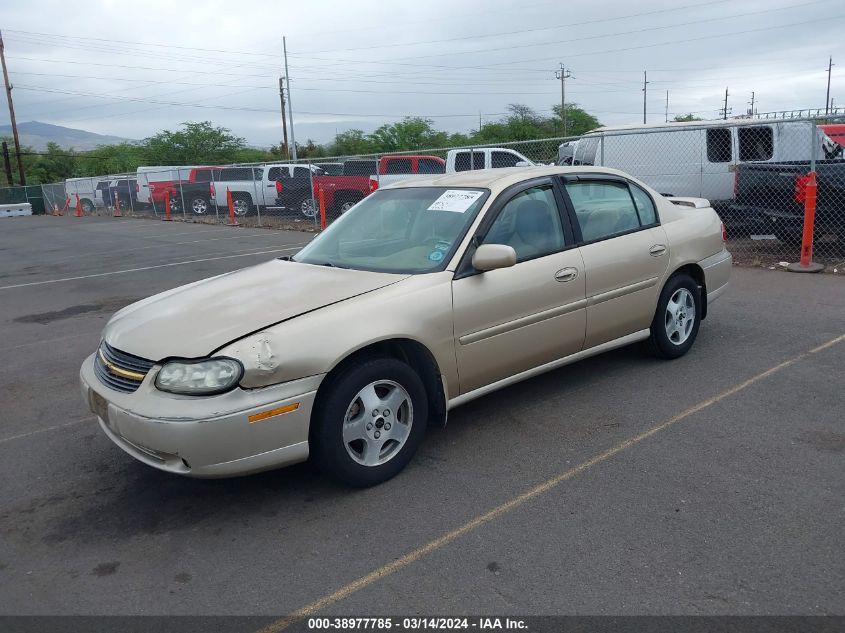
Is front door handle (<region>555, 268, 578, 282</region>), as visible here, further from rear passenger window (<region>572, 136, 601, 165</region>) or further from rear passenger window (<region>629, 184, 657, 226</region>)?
rear passenger window (<region>572, 136, 601, 165</region>)

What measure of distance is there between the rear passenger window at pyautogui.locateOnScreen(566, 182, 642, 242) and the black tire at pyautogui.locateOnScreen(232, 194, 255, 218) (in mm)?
19930

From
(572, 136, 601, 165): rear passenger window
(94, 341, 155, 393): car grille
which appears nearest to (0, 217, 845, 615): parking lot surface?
(94, 341, 155, 393): car grille

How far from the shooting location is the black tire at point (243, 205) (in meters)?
23.8

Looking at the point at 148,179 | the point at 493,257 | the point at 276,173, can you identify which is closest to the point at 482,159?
the point at 276,173

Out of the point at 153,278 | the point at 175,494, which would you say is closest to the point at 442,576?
the point at 175,494

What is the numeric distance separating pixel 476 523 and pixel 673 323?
2898mm

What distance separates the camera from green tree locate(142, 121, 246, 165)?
51969 mm

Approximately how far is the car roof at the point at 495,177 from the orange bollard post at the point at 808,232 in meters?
4.68

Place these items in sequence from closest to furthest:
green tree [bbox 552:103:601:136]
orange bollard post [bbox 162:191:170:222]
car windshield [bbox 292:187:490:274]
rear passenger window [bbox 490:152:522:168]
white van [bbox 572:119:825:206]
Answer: car windshield [bbox 292:187:490:274] < white van [bbox 572:119:825:206] < rear passenger window [bbox 490:152:522:168] < orange bollard post [bbox 162:191:170:222] < green tree [bbox 552:103:601:136]

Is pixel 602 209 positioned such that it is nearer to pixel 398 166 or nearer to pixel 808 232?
pixel 808 232

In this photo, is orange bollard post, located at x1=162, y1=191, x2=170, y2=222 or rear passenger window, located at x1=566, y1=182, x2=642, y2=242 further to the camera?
orange bollard post, located at x1=162, y1=191, x2=170, y2=222

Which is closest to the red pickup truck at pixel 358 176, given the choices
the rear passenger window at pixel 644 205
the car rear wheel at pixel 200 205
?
the car rear wheel at pixel 200 205

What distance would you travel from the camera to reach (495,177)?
4.77 m

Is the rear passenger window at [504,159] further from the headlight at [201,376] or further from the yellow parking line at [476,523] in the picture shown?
the headlight at [201,376]
